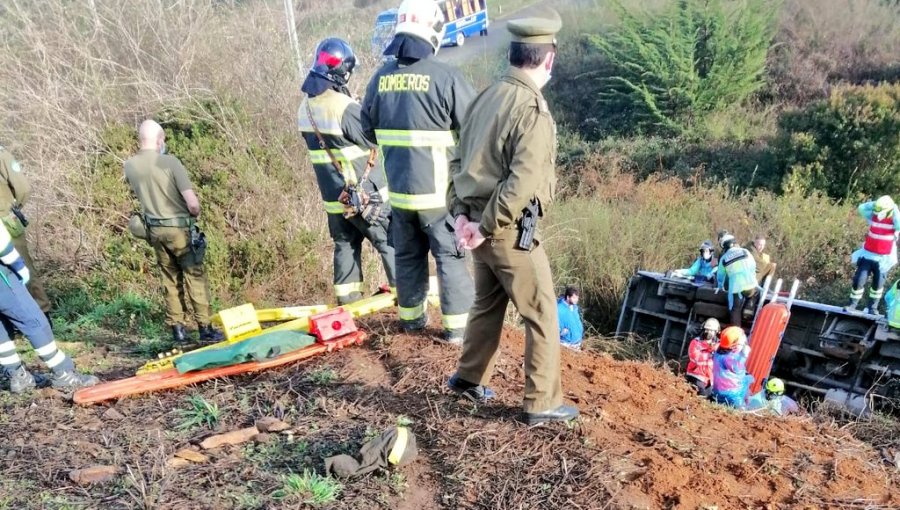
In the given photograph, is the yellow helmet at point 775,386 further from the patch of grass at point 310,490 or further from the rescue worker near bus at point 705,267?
the patch of grass at point 310,490

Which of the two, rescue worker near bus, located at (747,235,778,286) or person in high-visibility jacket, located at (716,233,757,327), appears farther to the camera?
rescue worker near bus, located at (747,235,778,286)

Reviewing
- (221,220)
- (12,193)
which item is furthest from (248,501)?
(221,220)

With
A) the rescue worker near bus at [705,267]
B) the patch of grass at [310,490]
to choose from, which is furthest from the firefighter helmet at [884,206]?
the patch of grass at [310,490]

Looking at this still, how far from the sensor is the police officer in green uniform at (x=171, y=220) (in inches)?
215

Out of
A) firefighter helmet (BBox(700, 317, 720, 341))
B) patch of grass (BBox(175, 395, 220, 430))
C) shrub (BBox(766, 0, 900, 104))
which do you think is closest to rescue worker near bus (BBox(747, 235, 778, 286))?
firefighter helmet (BBox(700, 317, 720, 341))

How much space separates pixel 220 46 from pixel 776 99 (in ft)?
60.0

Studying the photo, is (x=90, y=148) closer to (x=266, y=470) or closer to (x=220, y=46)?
(x=220, y=46)

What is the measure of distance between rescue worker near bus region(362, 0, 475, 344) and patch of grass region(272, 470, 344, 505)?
177 cm

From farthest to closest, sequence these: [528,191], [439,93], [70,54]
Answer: [70,54] < [439,93] < [528,191]

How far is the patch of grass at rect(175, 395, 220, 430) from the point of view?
Result: 3.88 metres

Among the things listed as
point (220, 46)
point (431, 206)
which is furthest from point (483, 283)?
point (220, 46)

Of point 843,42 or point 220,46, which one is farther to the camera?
point 843,42

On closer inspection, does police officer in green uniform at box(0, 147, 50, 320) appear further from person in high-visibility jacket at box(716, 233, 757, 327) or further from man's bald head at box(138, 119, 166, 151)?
person in high-visibility jacket at box(716, 233, 757, 327)

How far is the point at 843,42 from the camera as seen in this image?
20.8 meters
